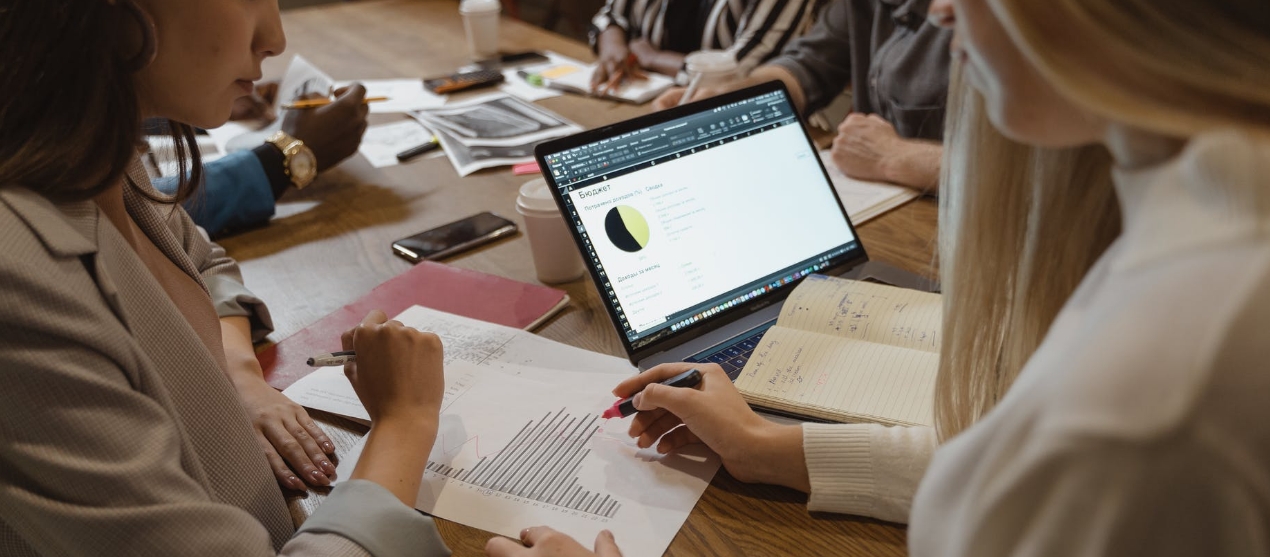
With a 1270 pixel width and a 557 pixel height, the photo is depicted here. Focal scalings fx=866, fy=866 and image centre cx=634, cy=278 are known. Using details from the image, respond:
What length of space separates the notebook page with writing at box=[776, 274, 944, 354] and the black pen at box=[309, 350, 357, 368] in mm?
465

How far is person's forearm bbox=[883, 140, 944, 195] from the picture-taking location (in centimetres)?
136

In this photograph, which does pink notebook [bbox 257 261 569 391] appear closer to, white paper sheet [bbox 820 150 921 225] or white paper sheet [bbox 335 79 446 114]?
white paper sheet [bbox 820 150 921 225]

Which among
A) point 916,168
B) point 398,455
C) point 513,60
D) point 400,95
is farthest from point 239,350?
point 513,60

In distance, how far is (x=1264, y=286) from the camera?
0.33m

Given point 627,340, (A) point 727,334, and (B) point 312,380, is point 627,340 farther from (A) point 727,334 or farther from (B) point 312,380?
(B) point 312,380

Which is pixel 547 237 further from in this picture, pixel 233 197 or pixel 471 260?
pixel 233 197

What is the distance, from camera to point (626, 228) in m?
0.96

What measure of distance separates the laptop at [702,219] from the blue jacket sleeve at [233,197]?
0.65 metres

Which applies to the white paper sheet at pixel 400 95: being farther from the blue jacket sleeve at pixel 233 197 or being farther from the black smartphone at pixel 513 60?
the blue jacket sleeve at pixel 233 197

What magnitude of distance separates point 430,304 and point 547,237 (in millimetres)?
171

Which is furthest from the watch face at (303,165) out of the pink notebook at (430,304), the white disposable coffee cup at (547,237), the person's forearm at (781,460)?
the person's forearm at (781,460)

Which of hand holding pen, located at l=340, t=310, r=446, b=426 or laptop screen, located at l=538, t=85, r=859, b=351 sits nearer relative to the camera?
hand holding pen, located at l=340, t=310, r=446, b=426

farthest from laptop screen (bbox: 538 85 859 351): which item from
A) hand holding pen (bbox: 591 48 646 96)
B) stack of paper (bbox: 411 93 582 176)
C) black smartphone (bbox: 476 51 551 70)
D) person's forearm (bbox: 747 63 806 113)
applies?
black smartphone (bbox: 476 51 551 70)

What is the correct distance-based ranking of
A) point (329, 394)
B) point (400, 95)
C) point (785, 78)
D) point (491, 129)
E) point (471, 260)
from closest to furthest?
point (329, 394), point (471, 260), point (491, 129), point (785, 78), point (400, 95)
